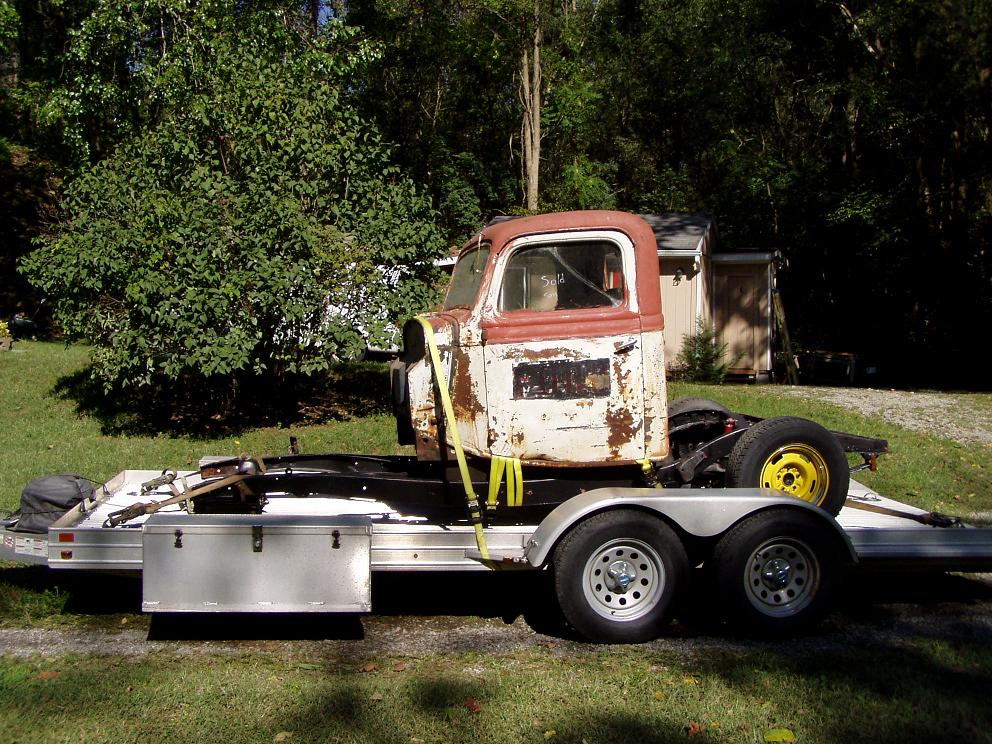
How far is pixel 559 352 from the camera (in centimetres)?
587

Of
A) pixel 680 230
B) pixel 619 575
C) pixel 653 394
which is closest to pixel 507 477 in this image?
pixel 619 575

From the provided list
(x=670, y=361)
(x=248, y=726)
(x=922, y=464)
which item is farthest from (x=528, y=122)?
(x=248, y=726)

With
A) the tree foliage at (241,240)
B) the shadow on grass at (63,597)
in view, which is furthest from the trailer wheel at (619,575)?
the tree foliage at (241,240)

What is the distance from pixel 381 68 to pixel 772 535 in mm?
21474

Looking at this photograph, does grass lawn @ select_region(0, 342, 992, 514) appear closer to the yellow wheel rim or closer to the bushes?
the bushes

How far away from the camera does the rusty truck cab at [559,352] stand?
19.3 ft

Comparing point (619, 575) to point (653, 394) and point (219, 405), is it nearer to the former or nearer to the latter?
point (653, 394)

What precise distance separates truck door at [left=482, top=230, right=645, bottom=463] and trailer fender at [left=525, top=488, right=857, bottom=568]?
0.36 meters

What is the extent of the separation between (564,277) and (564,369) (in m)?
0.58

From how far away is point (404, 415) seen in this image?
631 centimetres

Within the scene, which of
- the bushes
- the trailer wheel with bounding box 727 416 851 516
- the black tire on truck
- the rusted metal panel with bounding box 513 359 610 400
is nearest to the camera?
the rusted metal panel with bounding box 513 359 610 400

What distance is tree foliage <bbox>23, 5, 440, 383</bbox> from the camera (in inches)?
452

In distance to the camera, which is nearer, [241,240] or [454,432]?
[454,432]

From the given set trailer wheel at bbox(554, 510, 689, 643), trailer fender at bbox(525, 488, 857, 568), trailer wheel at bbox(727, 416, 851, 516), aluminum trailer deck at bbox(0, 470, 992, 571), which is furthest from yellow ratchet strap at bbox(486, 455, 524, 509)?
trailer wheel at bbox(727, 416, 851, 516)
